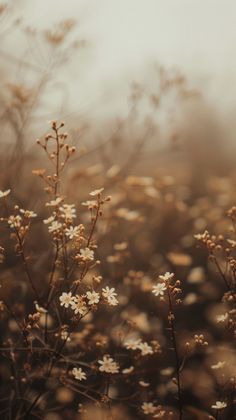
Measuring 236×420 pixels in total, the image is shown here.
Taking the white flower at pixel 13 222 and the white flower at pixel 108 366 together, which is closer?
the white flower at pixel 13 222

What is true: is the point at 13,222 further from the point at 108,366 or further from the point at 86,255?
the point at 108,366

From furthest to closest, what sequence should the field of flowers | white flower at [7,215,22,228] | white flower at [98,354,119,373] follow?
the field of flowers → white flower at [98,354,119,373] → white flower at [7,215,22,228]

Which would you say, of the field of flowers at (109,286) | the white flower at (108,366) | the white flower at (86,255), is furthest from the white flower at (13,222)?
the white flower at (108,366)

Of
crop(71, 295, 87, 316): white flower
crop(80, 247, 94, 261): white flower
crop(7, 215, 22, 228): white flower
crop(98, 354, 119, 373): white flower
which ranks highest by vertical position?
crop(7, 215, 22, 228): white flower

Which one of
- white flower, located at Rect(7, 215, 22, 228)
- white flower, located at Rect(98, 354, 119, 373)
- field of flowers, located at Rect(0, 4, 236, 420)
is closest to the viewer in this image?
white flower, located at Rect(7, 215, 22, 228)

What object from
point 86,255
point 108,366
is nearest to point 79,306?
point 86,255

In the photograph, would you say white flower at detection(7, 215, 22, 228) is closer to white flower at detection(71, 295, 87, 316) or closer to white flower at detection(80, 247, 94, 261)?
white flower at detection(80, 247, 94, 261)

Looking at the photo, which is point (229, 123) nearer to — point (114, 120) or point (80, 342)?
point (114, 120)

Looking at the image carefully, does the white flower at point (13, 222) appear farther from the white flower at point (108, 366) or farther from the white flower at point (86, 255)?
the white flower at point (108, 366)

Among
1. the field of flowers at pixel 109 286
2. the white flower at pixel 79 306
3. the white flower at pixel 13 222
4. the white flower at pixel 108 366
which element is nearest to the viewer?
the white flower at pixel 79 306

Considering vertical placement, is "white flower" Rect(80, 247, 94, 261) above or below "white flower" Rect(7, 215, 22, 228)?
below

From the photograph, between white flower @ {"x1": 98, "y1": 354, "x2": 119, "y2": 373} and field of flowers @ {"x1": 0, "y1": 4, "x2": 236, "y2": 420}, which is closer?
white flower @ {"x1": 98, "y1": 354, "x2": 119, "y2": 373}

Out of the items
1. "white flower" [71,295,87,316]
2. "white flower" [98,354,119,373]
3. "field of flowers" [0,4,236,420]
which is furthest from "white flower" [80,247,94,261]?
"white flower" [98,354,119,373]
